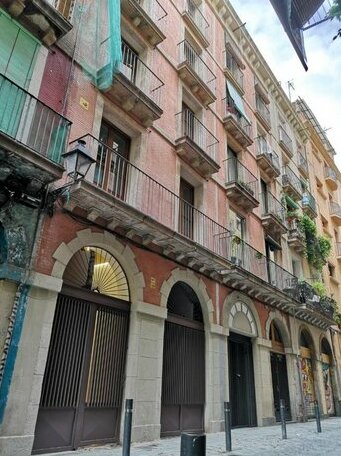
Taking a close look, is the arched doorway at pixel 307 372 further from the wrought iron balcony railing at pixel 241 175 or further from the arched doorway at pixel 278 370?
the wrought iron balcony railing at pixel 241 175

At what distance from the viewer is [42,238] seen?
7.23 m

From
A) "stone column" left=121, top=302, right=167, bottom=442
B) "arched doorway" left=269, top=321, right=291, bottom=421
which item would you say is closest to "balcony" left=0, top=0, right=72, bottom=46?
"stone column" left=121, top=302, right=167, bottom=442

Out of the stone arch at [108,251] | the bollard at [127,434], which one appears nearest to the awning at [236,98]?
the stone arch at [108,251]

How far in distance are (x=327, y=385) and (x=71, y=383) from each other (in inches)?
637

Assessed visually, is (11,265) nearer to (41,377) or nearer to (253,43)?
(41,377)

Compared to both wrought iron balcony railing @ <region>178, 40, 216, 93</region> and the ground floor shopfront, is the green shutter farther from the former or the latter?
wrought iron balcony railing @ <region>178, 40, 216, 93</region>

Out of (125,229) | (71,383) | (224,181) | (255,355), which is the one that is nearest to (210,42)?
(224,181)

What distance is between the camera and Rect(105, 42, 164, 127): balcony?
383 inches

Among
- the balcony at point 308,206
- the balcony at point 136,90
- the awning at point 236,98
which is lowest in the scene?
the balcony at point 136,90

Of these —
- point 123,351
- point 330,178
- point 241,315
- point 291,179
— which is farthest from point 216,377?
point 330,178

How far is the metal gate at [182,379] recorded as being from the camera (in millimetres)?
9430

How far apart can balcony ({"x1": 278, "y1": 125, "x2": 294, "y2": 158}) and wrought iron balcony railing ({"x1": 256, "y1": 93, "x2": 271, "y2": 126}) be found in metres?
1.54

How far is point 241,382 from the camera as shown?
12.7 metres

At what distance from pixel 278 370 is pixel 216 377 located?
18.0ft
